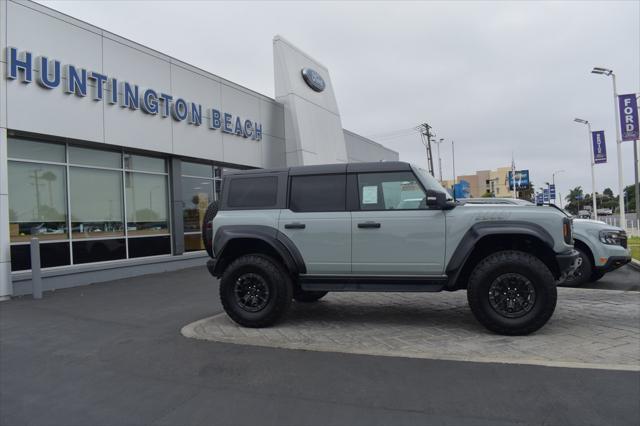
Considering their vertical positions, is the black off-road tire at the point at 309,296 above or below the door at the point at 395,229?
below

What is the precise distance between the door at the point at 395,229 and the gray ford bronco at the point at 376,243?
0.01 metres

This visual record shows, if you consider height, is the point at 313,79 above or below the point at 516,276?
above

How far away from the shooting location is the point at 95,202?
1125 cm

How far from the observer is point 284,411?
322cm

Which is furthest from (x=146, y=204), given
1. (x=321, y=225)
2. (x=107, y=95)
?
(x=321, y=225)

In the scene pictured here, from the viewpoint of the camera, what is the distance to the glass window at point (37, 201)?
31.1 feet

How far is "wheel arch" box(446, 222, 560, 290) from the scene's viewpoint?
476cm

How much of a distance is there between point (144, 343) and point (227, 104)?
37.4ft

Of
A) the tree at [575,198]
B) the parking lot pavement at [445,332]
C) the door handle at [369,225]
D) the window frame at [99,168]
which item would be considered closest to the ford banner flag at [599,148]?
the parking lot pavement at [445,332]

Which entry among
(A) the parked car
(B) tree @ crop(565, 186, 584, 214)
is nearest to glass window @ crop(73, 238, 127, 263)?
(A) the parked car

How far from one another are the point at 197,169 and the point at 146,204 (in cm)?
256

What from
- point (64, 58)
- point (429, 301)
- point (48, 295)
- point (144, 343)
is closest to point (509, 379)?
point (429, 301)

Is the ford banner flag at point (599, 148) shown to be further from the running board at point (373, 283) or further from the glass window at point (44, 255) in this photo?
the glass window at point (44, 255)

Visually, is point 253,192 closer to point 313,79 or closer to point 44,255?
point 44,255
